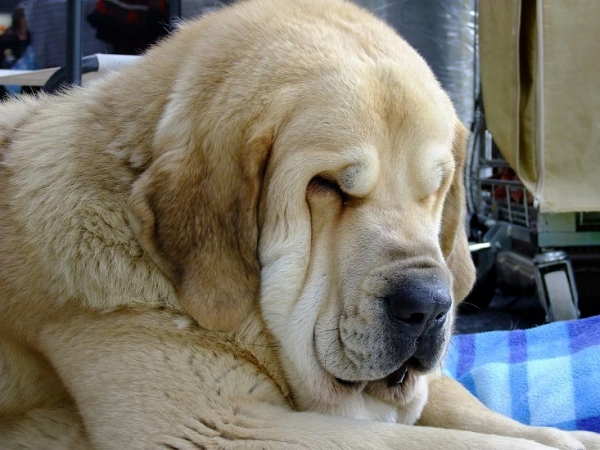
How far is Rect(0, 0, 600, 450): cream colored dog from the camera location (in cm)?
169

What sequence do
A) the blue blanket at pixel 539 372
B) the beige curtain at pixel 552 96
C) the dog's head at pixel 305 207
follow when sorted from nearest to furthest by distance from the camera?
1. the dog's head at pixel 305 207
2. the blue blanket at pixel 539 372
3. the beige curtain at pixel 552 96

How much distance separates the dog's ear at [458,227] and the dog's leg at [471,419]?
0.35m

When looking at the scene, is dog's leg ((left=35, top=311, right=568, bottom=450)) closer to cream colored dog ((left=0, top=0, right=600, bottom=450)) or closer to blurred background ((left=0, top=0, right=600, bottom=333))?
cream colored dog ((left=0, top=0, right=600, bottom=450))

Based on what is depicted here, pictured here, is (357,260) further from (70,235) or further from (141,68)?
(141,68)

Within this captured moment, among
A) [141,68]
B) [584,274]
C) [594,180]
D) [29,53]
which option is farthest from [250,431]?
[29,53]

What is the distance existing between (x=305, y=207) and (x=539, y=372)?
1426mm

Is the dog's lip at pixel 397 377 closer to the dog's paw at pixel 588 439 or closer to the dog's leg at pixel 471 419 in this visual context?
the dog's leg at pixel 471 419

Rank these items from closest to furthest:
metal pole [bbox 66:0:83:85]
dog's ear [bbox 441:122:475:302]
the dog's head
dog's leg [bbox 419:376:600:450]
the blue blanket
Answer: the dog's head, dog's leg [bbox 419:376:600:450], dog's ear [bbox 441:122:475:302], the blue blanket, metal pole [bbox 66:0:83:85]

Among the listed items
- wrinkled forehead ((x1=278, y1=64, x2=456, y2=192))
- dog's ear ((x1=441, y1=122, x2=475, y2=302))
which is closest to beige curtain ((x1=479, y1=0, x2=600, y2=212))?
dog's ear ((x1=441, y1=122, x2=475, y2=302))

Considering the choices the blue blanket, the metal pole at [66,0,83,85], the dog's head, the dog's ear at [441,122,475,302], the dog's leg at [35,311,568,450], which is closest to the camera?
the dog's leg at [35,311,568,450]

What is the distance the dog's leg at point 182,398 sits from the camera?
163cm

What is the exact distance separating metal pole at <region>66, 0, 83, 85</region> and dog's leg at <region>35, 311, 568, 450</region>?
→ 1602 mm

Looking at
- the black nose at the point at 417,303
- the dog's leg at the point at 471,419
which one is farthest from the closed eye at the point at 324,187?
the dog's leg at the point at 471,419

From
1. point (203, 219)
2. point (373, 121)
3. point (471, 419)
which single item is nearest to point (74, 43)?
point (203, 219)
